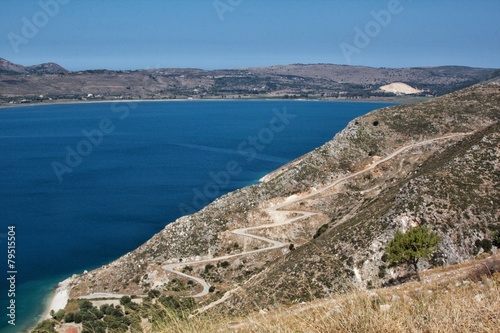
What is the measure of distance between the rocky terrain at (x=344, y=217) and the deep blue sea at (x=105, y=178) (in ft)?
30.5

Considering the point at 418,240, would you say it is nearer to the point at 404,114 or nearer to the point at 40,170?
the point at 404,114

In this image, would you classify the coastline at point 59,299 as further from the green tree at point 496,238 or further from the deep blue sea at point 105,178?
the green tree at point 496,238

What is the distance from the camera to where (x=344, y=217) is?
40.7 metres

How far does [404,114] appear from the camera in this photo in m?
59.8

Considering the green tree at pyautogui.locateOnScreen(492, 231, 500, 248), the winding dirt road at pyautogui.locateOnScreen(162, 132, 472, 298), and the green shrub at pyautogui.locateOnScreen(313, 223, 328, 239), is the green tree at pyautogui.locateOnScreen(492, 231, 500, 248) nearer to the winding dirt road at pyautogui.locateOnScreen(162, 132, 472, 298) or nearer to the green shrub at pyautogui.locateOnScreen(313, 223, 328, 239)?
the green shrub at pyautogui.locateOnScreen(313, 223, 328, 239)

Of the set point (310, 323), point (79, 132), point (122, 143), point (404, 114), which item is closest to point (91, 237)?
point (404, 114)

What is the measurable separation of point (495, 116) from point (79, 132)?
121446 mm

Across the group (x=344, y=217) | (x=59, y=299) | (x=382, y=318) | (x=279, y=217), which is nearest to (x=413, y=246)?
(x=344, y=217)

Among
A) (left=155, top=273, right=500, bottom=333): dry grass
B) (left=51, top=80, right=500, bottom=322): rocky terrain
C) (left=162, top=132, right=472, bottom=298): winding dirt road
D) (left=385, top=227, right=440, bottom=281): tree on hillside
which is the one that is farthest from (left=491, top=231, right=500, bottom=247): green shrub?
(left=155, top=273, right=500, bottom=333): dry grass

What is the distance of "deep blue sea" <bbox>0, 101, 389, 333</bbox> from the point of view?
51500 mm
